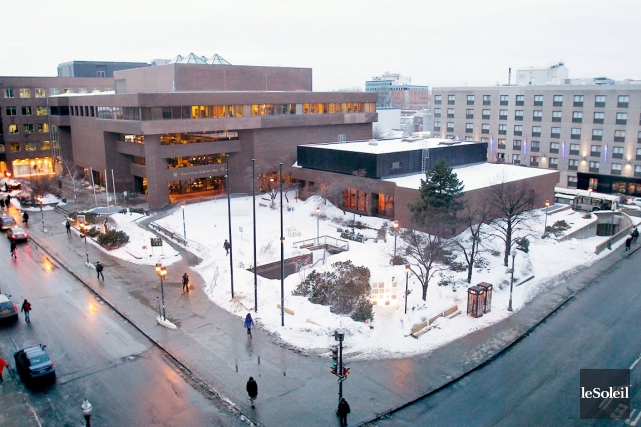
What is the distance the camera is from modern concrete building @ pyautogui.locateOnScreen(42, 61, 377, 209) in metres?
57.2

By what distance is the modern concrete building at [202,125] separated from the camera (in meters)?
57.2

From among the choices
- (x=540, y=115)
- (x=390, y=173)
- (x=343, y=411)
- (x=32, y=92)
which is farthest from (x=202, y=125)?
(x=540, y=115)

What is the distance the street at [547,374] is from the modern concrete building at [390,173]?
18427 mm

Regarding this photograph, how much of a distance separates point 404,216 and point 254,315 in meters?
22.7

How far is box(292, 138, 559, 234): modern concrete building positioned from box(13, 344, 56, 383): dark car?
31.7 meters

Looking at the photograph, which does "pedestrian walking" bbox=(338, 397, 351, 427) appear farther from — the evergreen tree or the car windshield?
the evergreen tree

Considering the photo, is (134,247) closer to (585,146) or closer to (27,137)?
(27,137)

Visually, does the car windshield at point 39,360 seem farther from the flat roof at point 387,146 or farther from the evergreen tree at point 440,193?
the flat roof at point 387,146

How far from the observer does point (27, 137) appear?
279 ft

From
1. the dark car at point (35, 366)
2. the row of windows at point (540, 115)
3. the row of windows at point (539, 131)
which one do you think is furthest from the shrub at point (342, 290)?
the row of windows at point (540, 115)

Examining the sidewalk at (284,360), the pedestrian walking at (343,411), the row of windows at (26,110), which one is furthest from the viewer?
the row of windows at (26,110)

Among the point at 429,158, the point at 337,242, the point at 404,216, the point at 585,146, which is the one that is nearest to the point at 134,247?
the point at 337,242

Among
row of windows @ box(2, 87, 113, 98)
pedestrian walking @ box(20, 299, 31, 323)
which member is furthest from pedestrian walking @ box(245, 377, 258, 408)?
row of windows @ box(2, 87, 113, 98)

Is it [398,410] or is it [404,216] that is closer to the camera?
[398,410]
